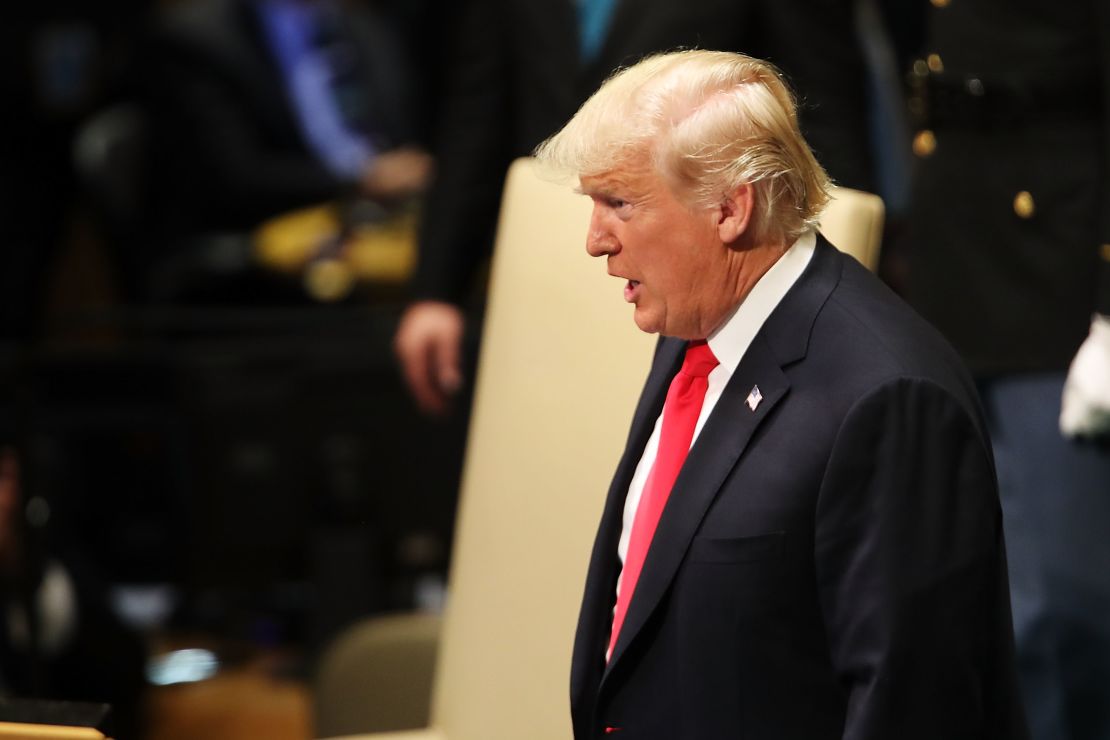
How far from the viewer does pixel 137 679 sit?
3.40 metres

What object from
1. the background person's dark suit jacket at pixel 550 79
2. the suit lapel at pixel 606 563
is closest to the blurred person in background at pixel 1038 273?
the background person's dark suit jacket at pixel 550 79

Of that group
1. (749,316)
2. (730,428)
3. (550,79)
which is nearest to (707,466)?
(730,428)

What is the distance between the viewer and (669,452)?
1.62 m

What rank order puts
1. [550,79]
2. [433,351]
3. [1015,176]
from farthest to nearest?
1. [433,351]
2. [550,79]
3. [1015,176]

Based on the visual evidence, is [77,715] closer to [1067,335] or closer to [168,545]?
[1067,335]

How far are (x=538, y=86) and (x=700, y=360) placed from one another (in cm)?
121

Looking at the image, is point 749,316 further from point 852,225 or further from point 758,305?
point 852,225

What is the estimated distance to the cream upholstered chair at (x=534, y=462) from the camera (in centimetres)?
203

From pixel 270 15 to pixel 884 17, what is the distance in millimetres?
1904

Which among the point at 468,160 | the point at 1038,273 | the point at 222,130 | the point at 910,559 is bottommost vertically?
the point at 910,559

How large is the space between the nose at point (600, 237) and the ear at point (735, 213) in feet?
0.34

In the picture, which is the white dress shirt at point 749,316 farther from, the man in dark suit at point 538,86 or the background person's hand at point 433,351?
the background person's hand at point 433,351

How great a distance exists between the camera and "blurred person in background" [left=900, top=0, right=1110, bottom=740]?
219cm

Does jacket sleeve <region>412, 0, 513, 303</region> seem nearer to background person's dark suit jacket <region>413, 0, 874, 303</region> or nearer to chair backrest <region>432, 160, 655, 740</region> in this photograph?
background person's dark suit jacket <region>413, 0, 874, 303</region>
